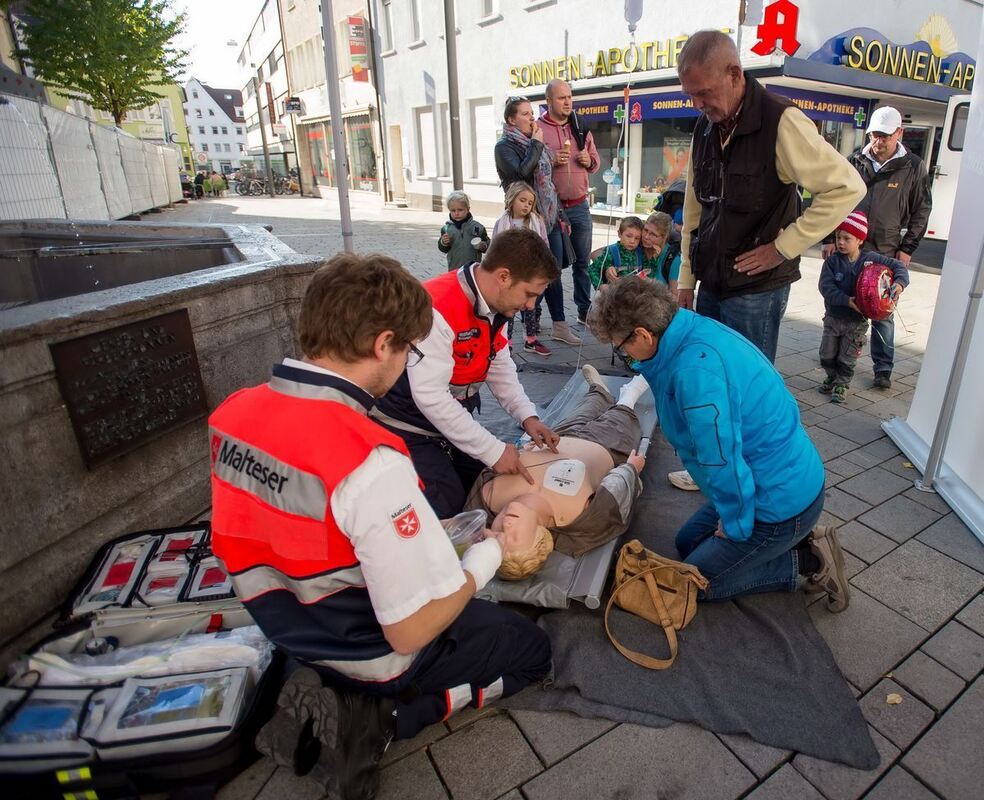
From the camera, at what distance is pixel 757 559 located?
7.77ft

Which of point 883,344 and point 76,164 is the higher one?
point 76,164

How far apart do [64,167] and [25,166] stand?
2857 millimetres

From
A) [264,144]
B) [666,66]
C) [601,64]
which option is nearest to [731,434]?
[666,66]

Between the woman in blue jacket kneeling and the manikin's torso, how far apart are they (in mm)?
570

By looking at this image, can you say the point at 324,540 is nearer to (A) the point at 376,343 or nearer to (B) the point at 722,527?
(A) the point at 376,343

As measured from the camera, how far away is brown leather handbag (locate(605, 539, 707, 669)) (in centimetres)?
233

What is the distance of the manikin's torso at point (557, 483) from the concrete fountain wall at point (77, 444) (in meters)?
1.48

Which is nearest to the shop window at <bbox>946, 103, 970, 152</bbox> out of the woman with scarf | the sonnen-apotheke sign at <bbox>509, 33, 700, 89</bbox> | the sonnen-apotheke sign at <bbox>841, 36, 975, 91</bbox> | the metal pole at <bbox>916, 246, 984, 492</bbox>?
the sonnen-apotheke sign at <bbox>841, 36, 975, 91</bbox>

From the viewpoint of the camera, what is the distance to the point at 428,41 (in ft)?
61.9

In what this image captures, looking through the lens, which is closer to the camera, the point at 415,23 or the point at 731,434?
the point at 731,434

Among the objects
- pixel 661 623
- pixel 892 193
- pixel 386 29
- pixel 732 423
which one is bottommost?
pixel 661 623

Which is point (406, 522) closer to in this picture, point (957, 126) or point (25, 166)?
point (25, 166)

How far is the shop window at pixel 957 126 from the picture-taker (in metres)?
8.99

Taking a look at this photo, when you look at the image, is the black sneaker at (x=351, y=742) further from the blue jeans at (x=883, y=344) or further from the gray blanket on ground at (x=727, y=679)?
the blue jeans at (x=883, y=344)
